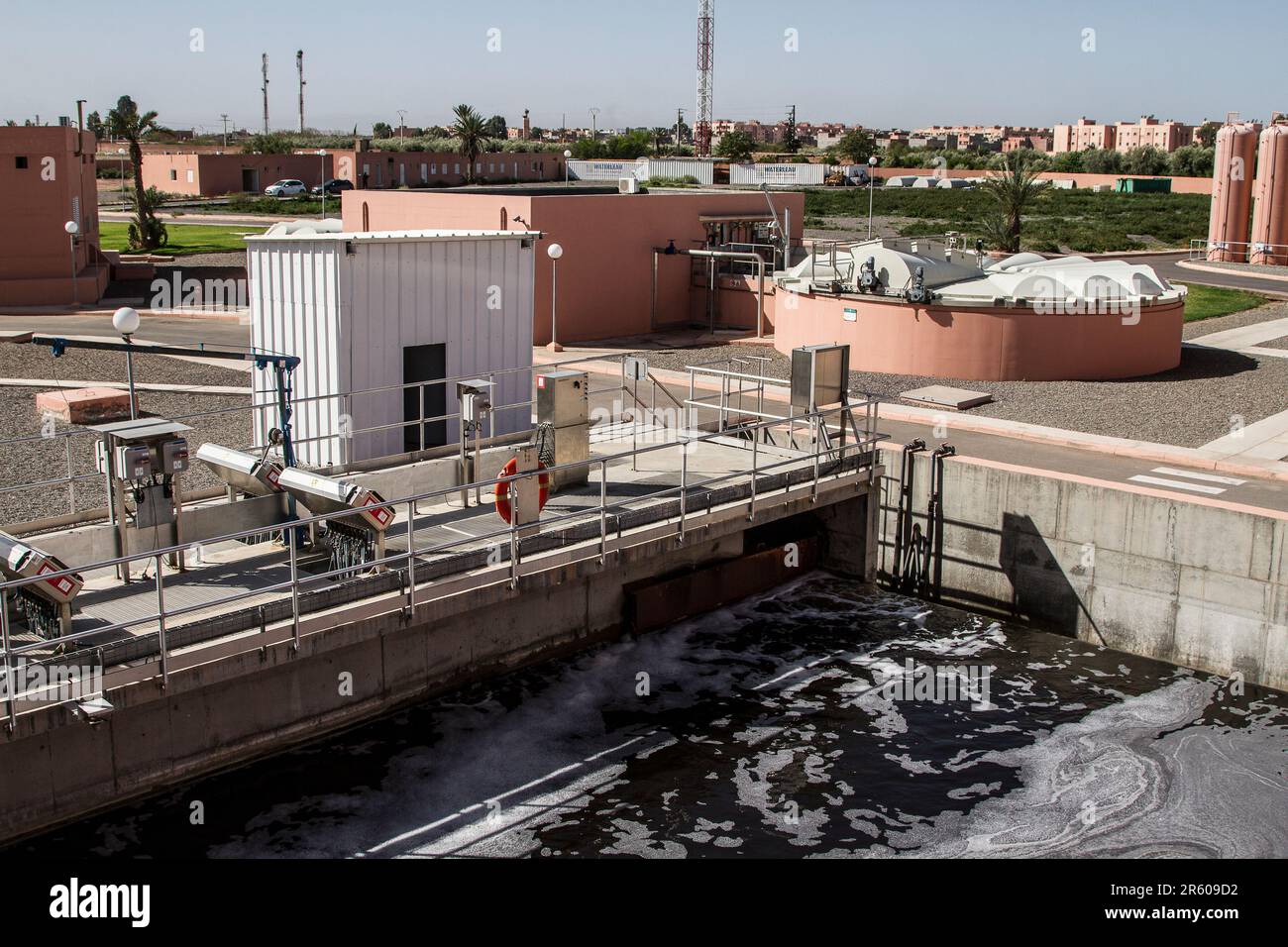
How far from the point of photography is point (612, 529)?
1413cm

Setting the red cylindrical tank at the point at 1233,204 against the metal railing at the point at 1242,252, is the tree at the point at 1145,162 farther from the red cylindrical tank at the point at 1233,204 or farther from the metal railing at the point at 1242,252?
the red cylindrical tank at the point at 1233,204

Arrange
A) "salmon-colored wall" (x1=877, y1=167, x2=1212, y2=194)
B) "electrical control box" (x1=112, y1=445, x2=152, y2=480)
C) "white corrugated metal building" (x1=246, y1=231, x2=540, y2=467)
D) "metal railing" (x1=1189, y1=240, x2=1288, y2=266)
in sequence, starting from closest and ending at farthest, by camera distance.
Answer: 1. "electrical control box" (x1=112, y1=445, x2=152, y2=480)
2. "white corrugated metal building" (x1=246, y1=231, x2=540, y2=467)
3. "metal railing" (x1=1189, y1=240, x2=1288, y2=266)
4. "salmon-colored wall" (x1=877, y1=167, x2=1212, y2=194)

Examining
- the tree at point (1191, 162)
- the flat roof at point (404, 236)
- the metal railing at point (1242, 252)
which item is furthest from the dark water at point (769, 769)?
the tree at point (1191, 162)

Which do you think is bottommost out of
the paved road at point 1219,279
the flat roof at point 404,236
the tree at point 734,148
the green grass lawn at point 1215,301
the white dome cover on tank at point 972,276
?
the green grass lawn at point 1215,301

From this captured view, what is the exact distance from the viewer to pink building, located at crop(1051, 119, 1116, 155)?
520 feet

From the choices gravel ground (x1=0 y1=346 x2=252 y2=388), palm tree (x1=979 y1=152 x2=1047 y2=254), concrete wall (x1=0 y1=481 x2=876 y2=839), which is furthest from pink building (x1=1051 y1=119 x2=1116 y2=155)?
concrete wall (x1=0 y1=481 x2=876 y2=839)

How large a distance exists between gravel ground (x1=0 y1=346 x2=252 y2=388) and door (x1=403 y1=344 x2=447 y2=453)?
29.9ft

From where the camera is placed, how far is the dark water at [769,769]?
437 inches

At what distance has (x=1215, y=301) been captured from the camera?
3509 centimetres

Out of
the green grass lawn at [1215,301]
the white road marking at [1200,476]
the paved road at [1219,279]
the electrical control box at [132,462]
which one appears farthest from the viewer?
the paved road at [1219,279]

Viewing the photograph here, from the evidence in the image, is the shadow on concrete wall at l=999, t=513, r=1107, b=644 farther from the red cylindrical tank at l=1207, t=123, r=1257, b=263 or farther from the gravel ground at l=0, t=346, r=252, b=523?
the red cylindrical tank at l=1207, t=123, r=1257, b=263

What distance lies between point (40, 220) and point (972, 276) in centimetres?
2367

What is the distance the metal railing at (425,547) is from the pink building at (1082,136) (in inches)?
6064
